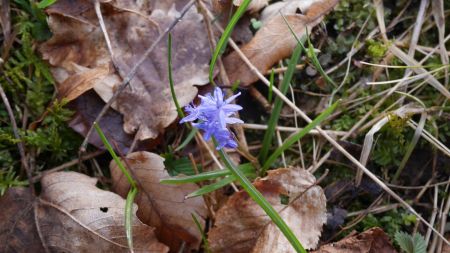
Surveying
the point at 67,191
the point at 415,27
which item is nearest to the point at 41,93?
the point at 67,191

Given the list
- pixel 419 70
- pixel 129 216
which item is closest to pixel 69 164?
pixel 129 216

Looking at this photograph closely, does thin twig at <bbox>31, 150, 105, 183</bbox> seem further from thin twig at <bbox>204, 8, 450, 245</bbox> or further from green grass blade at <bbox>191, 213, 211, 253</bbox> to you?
thin twig at <bbox>204, 8, 450, 245</bbox>

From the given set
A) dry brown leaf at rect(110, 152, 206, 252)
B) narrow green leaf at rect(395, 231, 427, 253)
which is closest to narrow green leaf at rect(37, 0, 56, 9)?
dry brown leaf at rect(110, 152, 206, 252)

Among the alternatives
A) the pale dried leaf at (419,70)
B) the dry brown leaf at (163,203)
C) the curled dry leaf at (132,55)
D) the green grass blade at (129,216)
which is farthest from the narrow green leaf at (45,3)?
the pale dried leaf at (419,70)

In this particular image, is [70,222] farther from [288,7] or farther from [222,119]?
[288,7]

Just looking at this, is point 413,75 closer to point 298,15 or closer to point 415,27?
point 415,27
